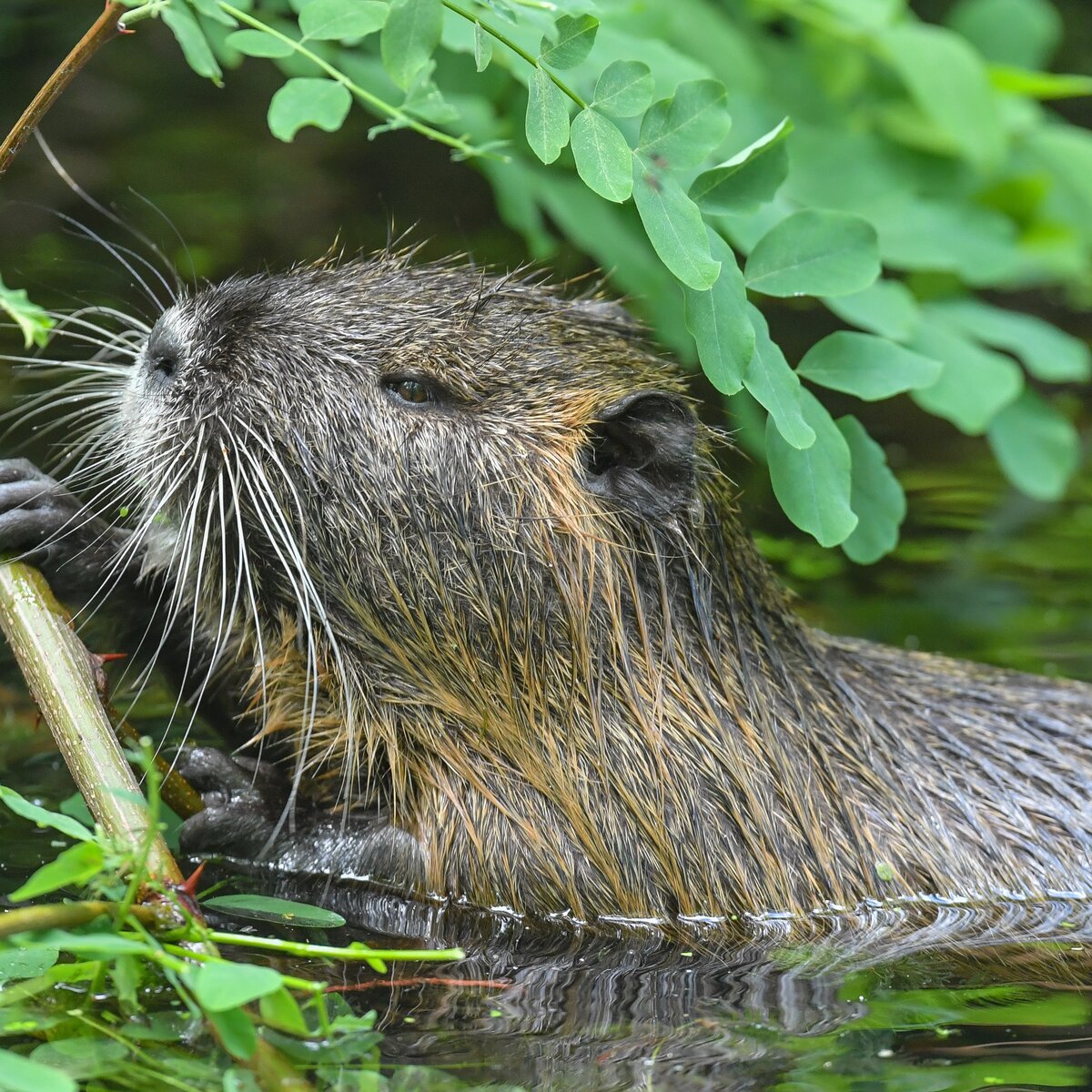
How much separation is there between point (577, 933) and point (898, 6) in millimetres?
2746

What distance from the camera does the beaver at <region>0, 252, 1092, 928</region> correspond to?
3.22m

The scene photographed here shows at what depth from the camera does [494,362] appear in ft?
10.9

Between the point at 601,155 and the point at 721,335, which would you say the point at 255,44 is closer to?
the point at 601,155

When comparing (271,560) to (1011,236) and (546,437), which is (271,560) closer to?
(546,437)

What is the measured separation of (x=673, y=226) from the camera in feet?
9.02

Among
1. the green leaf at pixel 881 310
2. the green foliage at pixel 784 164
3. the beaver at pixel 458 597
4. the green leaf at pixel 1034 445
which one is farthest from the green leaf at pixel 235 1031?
the green leaf at pixel 1034 445

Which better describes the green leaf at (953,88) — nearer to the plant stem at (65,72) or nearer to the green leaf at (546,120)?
the green leaf at (546,120)

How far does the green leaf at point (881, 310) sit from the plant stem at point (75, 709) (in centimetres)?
217

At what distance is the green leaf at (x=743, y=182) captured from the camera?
305 cm

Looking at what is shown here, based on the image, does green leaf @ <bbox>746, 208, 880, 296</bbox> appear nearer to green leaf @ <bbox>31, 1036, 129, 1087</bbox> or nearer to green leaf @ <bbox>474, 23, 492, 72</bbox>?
green leaf @ <bbox>474, 23, 492, 72</bbox>

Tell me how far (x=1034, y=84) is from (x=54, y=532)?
10.4 feet

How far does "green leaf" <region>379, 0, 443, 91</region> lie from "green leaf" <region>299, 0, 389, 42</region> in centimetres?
6

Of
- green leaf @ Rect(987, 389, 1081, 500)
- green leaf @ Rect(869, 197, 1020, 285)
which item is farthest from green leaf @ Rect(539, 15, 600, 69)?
green leaf @ Rect(987, 389, 1081, 500)

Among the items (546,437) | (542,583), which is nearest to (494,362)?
(546,437)
